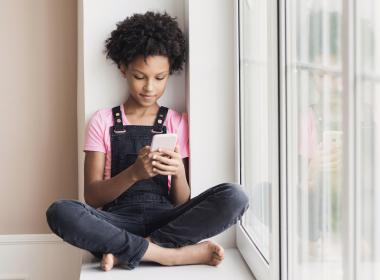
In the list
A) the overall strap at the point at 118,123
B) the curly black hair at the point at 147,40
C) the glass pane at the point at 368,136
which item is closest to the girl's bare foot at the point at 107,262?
the overall strap at the point at 118,123

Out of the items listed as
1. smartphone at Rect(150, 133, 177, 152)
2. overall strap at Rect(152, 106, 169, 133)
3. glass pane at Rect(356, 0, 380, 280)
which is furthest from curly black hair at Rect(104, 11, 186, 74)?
glass pane at Rect(356, 0, 380, 280)

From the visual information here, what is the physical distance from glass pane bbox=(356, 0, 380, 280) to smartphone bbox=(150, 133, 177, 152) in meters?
0.94

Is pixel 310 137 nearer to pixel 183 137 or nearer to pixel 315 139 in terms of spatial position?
pixel 315 139

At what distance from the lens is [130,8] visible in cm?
247

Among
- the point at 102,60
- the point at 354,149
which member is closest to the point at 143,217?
the point at 102,60

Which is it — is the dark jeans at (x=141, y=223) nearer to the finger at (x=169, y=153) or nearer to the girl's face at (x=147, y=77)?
the finger at (x=169, y=153)

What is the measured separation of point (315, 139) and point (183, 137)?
0.96 metres

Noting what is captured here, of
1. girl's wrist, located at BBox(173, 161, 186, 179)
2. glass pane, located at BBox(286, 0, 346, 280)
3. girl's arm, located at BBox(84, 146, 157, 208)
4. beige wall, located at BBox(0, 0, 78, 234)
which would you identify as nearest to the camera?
glass pane, located at BBox(286, 0, 346, 280)

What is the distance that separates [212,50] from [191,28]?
0.10 m

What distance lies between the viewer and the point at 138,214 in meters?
2.29

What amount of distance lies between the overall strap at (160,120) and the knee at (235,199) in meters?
0.40

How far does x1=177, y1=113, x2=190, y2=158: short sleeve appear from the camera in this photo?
241 cm

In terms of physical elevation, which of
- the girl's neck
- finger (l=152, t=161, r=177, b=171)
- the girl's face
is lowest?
finger (l=152, t=161, r=177, b=171)

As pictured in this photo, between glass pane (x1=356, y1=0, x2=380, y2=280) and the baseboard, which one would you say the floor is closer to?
the baseboard
